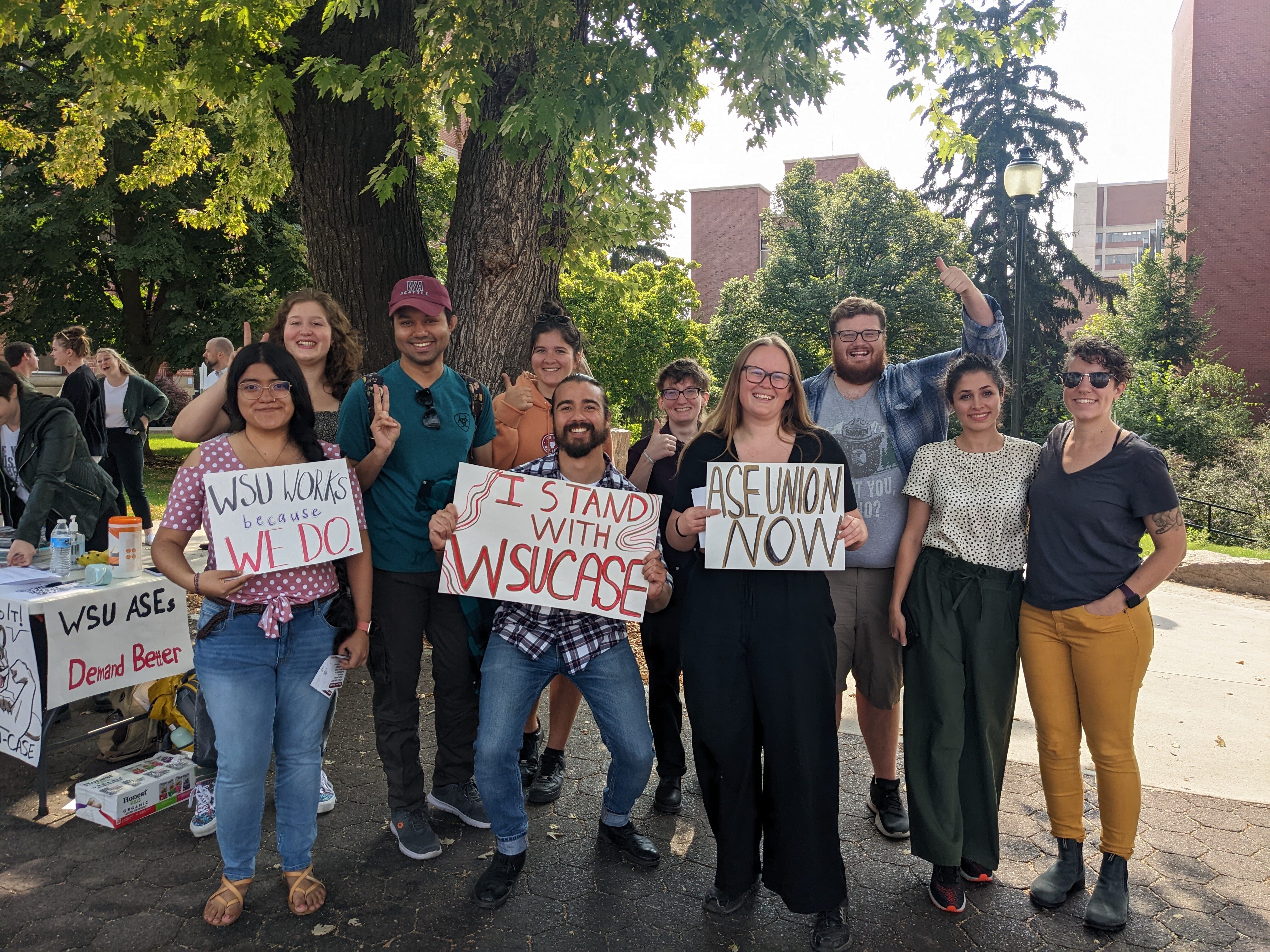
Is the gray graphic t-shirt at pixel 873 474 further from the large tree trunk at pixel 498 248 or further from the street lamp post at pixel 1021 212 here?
the street lamp post at pixel 1021 212

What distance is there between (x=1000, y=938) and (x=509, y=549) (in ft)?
7.78

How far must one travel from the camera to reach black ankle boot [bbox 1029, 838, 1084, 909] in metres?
3.43

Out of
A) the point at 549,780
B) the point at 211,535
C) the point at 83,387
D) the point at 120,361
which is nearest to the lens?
the point at 211,535

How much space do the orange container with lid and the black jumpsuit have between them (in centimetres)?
312

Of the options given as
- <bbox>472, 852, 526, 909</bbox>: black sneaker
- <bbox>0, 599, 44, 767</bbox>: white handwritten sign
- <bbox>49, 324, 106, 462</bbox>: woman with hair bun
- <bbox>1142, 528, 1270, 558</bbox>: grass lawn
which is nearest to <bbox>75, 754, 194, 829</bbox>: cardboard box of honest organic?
<bbox>0, 599, 44, 767</bbox>: white handwritten sign

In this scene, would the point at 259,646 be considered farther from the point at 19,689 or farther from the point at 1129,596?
the point at 1129,596

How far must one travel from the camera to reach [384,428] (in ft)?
11.5

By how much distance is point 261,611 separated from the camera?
10.4 ft

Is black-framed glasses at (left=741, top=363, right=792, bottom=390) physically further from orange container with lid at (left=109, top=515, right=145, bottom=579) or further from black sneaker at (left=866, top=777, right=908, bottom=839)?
orange container with lid at (left=109, top=515, right=145, bottom=579)

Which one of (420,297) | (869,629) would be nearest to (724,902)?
(869,629)

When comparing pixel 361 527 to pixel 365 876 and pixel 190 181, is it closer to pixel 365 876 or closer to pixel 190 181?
pixel 365 876

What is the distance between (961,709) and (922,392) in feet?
4.56

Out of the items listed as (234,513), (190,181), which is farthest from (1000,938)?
(190,181)

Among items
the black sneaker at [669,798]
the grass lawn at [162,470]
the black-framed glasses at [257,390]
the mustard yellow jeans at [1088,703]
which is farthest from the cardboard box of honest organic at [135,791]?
the grass lawn at [162,470]
